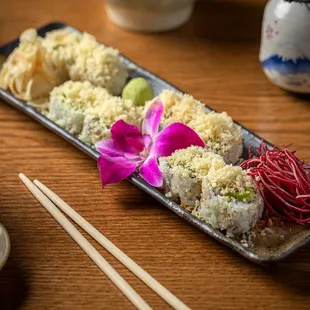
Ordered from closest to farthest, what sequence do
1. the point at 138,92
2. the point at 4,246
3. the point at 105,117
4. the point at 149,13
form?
1. the point at 4,246
2. the point at 105,117
3. the point at 138,92
4. the point at 149,13

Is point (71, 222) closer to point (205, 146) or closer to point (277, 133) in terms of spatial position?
point (205, 146)

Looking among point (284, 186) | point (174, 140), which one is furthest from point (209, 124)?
point (284, 186)

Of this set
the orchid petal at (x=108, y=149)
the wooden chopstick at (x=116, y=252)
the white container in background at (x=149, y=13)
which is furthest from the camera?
the white container in background at (x=149, y=13)

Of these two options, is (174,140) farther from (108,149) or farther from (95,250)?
(95,250)

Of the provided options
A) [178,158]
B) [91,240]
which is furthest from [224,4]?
[91,240]

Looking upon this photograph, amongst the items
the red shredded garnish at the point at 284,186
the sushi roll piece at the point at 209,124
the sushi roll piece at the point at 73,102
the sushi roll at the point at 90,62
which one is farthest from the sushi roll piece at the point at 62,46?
the red shredded garnish at the point at 284,186

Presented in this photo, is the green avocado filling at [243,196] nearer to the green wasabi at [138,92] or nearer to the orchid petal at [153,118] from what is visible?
the orchid petal at [153,118]
